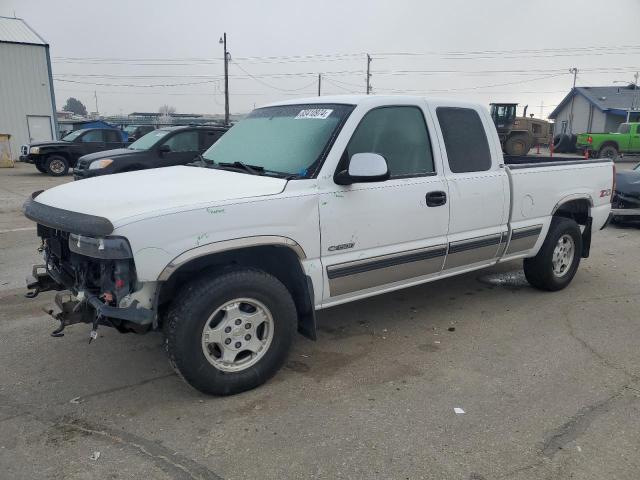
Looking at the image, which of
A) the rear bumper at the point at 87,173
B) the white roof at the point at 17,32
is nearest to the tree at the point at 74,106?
the white roof at the point at 17,32

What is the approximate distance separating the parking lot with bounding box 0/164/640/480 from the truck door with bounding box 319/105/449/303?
0.64 metres

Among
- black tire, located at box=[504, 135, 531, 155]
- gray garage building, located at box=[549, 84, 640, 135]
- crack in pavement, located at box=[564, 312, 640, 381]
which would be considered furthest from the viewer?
gray garage building, located at box=[549, 84, 640, 135]

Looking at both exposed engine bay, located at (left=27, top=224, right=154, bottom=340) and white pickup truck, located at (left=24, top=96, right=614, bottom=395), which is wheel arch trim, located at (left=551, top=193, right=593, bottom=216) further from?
exposed engine bay, located at (left=27, top=224, right=154, bottom=340)

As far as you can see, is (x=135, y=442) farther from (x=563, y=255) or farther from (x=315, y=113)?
(x=563, y=255)

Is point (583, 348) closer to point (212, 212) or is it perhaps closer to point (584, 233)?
point (584, 233)

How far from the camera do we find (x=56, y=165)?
58.0ft

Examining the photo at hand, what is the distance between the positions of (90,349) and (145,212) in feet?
5.77

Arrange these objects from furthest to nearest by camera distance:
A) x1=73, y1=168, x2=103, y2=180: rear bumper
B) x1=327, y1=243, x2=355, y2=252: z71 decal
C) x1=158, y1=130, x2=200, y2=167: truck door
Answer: x1=158, y1=130, x2=200, y2=167: truck door → x1=73, y1=168, x2=103, y2=180: rear bumper → x1=327, y1=243, x2=355, y2=252: z71 decal

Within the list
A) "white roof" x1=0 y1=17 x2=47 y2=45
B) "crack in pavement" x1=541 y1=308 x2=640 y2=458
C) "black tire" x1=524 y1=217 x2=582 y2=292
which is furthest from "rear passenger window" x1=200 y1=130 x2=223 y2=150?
"white roof" x1=0 y1=17 x2=47 y2=45

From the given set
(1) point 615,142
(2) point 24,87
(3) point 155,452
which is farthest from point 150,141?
(1) point 615,142

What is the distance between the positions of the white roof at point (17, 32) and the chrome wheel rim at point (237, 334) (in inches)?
1113

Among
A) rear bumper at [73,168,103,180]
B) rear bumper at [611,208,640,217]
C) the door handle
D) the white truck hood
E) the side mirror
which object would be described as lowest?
rear bumper at [611,208,640,217]

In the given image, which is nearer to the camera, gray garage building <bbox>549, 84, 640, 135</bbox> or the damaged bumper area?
the damaged bumper area

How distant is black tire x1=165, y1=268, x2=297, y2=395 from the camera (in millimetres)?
3115
